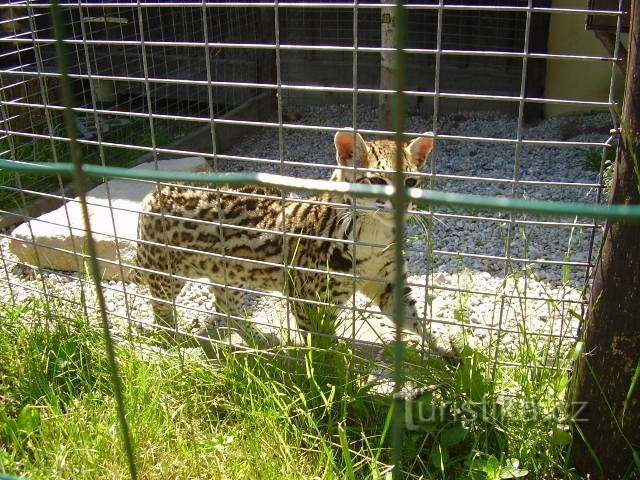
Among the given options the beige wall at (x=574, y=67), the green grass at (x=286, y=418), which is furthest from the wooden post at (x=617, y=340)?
the beige wall at (x=574, y=67)

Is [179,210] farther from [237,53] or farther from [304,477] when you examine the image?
[237,53]

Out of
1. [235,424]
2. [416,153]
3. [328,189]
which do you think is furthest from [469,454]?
[328,189]

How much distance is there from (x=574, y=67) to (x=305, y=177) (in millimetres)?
3448

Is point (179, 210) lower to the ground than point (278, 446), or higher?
higher

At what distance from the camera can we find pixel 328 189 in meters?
1.31

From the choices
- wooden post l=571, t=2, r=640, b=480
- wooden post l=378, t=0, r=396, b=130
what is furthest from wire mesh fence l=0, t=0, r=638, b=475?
wooden post l=378, t=0, r=396, b=130

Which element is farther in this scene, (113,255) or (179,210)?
(113,255)

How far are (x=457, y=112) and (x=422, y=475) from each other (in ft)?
20.3

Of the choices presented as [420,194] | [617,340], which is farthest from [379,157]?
[420,194]

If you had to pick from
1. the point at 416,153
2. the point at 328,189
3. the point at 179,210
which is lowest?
the point at 179,210

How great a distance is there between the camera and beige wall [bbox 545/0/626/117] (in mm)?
7406

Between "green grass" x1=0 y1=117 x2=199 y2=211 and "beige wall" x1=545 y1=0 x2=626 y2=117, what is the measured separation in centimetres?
421

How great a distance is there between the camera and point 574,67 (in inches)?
298

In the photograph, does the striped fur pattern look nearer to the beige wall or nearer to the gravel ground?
the gravel ground
